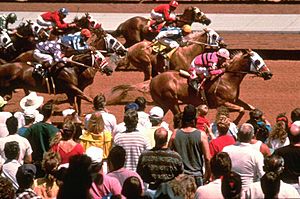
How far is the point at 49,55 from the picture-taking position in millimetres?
18984

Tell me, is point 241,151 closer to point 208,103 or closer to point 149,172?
point 149,172

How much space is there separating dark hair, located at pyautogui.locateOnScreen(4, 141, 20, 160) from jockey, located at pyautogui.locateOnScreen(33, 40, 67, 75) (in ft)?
27.1

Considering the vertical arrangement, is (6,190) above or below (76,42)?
above

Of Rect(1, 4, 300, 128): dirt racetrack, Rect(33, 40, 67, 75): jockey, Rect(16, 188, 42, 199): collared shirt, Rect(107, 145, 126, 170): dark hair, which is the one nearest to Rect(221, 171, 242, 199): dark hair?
Rect(107, 145, 126, 170): dark hair

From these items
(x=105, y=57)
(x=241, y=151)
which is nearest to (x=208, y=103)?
(x=105, y=57)

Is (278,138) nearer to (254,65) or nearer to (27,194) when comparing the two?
(27,194)

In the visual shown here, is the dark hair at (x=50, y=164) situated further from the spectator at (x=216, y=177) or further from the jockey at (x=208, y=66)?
the jockey at (x=208, y=66)

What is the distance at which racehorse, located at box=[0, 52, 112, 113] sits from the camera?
19.0m

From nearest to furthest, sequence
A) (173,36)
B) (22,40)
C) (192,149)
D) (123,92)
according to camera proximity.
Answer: (192,149)
(123,92)
(173,36)
(22,40)

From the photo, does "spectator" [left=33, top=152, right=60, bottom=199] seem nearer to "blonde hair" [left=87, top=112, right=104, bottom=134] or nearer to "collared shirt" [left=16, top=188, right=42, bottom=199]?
"collared shirt" [left=16, top=188, right=42, bottom=199]

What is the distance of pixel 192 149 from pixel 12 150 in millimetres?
1973

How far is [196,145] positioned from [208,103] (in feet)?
21.8

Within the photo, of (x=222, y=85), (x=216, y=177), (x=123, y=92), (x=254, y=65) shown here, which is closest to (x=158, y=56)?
(x=123, y=92)

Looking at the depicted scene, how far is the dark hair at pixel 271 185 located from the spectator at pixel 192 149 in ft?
6.58
